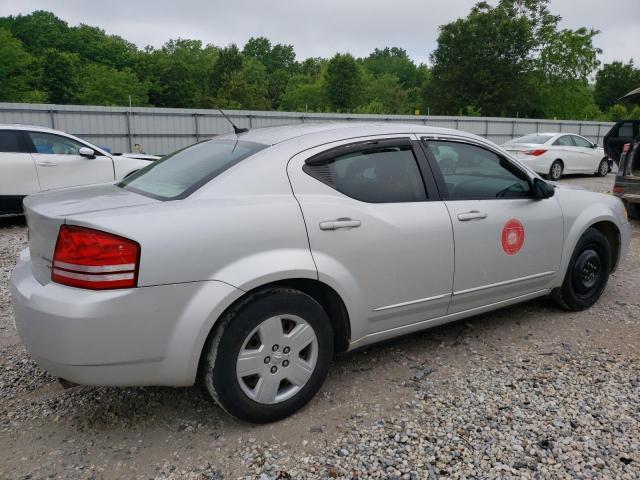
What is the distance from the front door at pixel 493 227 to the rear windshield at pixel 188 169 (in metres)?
1.24

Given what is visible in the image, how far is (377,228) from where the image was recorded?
286 cm

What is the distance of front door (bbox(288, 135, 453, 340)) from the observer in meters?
2.72

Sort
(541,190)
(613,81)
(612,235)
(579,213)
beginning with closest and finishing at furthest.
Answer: (541,190), (579,213), (612,235), (613,81)

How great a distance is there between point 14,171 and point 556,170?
1378 cm

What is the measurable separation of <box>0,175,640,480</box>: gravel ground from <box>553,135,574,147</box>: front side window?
42.4ft

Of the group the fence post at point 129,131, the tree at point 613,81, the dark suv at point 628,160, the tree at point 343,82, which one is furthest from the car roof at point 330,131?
the tree at point 613,81

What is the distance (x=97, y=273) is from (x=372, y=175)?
1.59m

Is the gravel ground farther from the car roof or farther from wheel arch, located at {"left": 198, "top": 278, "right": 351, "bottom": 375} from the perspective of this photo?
the car roof

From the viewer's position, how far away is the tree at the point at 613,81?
237 feet

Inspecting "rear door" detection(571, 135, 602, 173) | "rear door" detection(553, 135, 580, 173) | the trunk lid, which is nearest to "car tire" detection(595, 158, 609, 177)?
"rear door" detection(571, 135, 602, 173)

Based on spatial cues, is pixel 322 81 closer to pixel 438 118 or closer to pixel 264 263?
pixel 438 118

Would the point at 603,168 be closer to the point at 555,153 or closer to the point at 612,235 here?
the point at 555,153

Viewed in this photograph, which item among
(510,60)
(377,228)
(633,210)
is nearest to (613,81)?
(510,60)

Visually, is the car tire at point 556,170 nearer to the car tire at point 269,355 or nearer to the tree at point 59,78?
the car tire at point 269,355
